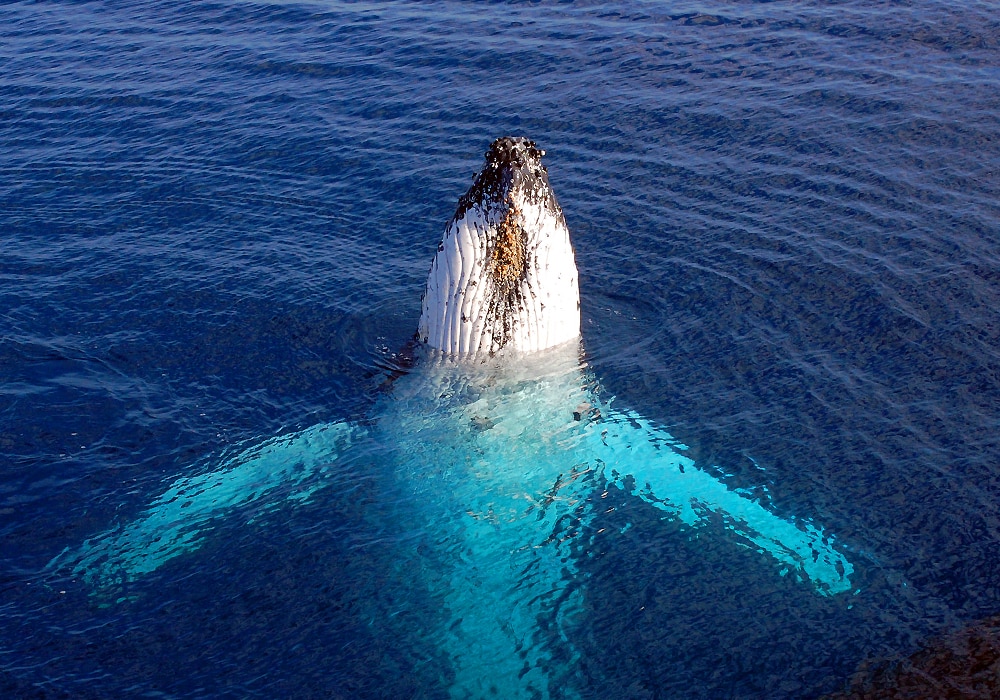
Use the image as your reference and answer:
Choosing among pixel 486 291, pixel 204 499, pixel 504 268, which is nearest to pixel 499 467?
pixel 486 291

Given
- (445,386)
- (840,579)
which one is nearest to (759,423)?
(840,579)

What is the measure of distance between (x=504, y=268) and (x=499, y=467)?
2317 millimetres

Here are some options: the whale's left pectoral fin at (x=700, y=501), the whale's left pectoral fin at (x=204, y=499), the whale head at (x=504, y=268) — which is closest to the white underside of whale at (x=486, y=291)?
the whale head at (x=504, y=268)

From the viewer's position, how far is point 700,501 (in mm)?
10992

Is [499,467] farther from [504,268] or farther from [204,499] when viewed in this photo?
[204,499]

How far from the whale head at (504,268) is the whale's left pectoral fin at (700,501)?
154 centimetres

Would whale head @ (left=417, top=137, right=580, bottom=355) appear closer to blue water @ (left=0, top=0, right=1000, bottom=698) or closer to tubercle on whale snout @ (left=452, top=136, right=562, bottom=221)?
tubercle on whale snout @ (left=452, top=136, right=562, bottom=221)

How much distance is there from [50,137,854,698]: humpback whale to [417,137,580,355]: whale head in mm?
18

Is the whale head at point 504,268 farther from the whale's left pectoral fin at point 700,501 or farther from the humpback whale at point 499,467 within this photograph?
the whale's left pectoral fin at point 700,501

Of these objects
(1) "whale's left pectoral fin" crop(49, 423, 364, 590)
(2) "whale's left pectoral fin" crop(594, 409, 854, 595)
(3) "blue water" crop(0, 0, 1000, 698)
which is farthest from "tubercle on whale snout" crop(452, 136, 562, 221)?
(1) "whale's left pectoral fin" crop(49, 423, 364, 590)

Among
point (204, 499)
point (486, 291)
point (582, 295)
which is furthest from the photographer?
point (582, 295)

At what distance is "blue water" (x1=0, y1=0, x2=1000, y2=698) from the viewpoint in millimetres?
9758

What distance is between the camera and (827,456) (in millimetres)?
12008

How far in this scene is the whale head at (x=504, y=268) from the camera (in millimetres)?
11039
